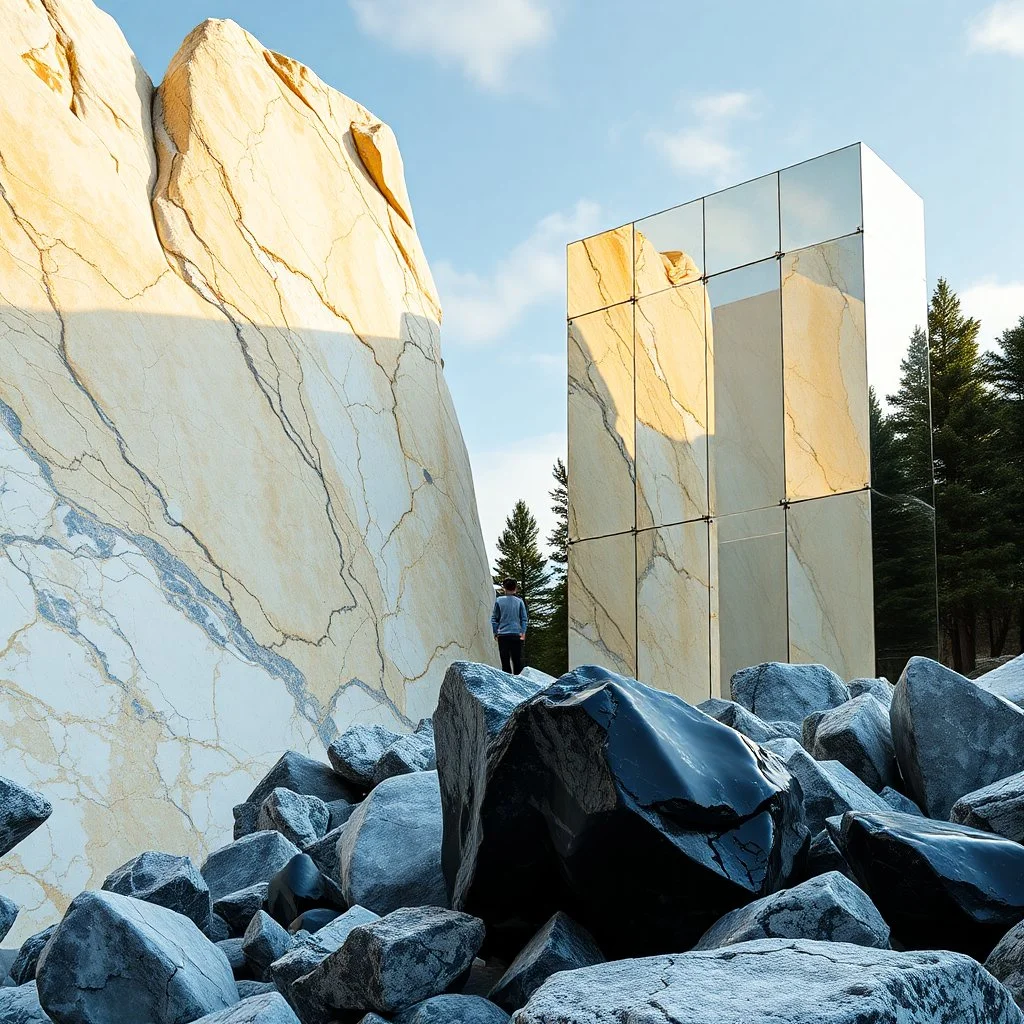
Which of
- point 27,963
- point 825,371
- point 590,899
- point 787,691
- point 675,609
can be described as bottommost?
point 27,963

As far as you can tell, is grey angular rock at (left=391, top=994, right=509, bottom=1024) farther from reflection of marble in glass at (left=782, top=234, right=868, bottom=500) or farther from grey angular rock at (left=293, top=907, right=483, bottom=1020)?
reflection of marble in glass at (left=782, top=234, right=868, bottom=500)

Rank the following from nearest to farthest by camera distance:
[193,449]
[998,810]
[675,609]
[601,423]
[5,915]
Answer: [998,810] → [5,915] → [193,449] → [675,609] → [601,423]

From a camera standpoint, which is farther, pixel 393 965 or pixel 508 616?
pixel 508 616

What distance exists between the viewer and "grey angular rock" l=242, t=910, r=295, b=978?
1.66 metres

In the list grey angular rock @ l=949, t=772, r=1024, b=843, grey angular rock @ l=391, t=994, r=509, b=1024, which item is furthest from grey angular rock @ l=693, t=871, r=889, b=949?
grey angular rock @ l=949, t=772, r=1024, b=843

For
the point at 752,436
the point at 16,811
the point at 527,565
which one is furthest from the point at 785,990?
the point at 527,565

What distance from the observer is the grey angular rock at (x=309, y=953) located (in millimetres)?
1507

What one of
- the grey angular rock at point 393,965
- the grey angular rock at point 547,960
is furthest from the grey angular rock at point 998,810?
the grey angular rock at point 393,965

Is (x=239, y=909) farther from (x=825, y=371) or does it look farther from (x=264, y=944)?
(x=825, y=371)

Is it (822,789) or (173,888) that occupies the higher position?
(822,789)

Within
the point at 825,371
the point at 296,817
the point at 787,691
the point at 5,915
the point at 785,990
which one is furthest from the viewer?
the point at 825,371

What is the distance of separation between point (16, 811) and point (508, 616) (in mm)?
4683

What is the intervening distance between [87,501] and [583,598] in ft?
12.8

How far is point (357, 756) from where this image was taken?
9.76 feet
